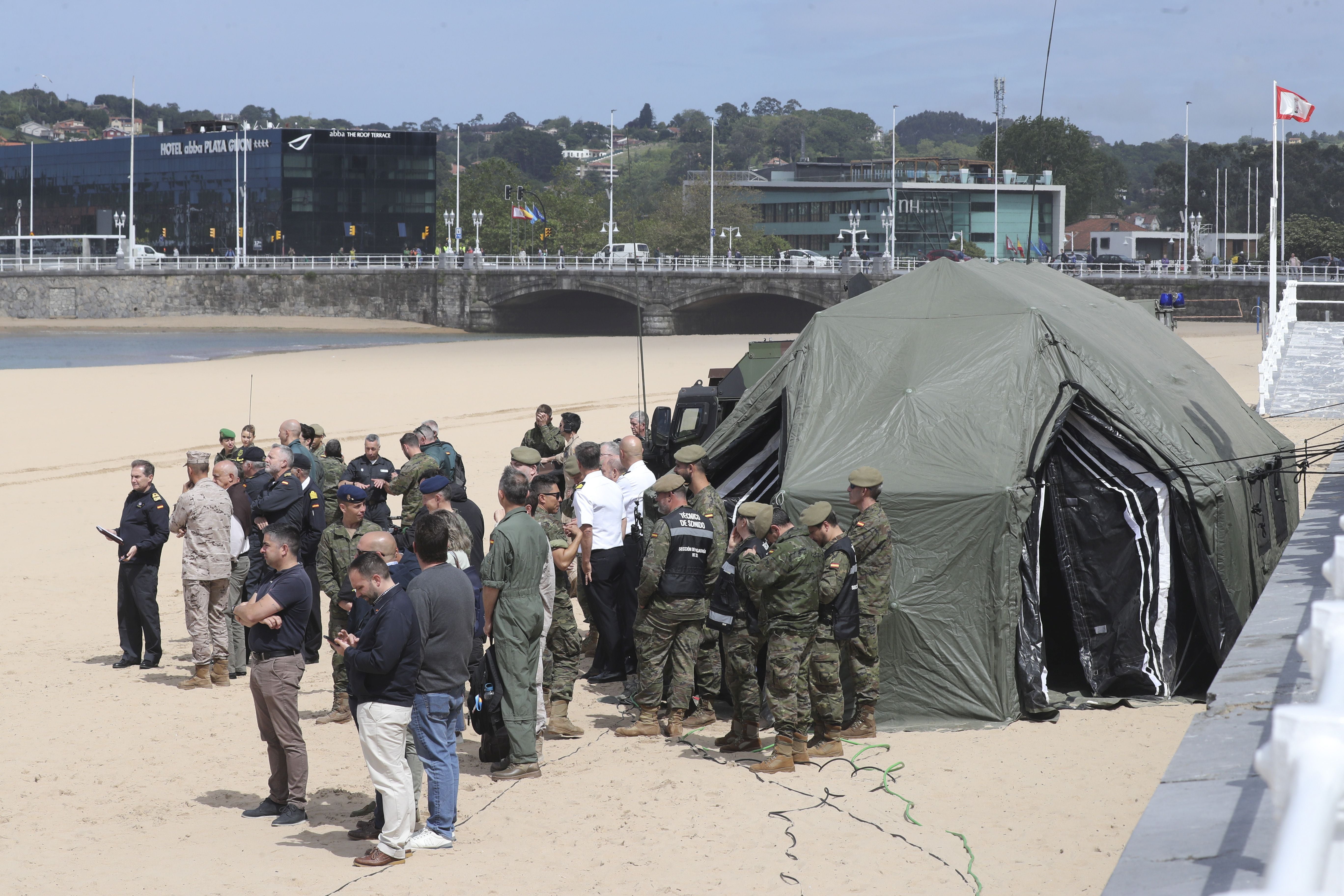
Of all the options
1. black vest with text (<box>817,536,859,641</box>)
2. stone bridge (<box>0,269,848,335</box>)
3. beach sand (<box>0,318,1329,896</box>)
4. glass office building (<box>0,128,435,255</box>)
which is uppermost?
glass office building (<box>0,128,435,255</box>)

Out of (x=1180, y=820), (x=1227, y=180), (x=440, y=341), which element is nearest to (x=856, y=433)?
(x=1180, y=820)

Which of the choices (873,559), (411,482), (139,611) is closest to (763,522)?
(873,559)

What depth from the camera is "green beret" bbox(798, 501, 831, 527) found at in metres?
7.66

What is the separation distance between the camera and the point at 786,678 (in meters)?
7.44

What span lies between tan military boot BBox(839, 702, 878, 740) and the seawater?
3875 centimetres

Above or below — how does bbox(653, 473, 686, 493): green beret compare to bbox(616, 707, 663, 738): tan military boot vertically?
above

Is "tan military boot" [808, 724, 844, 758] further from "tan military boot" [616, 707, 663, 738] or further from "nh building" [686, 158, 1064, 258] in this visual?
"nh building" [686, 158, 1064, 258]

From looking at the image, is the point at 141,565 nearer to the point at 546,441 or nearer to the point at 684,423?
the point at 546,441

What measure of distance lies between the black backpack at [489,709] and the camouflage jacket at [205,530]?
2.66m

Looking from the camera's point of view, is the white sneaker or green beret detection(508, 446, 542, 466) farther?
green beret detection(508, 446, 542, 466)

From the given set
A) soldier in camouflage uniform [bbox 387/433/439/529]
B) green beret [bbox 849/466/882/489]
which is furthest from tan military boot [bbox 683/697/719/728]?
soldier in camouflage uniform [bbox 387/433/439/529]

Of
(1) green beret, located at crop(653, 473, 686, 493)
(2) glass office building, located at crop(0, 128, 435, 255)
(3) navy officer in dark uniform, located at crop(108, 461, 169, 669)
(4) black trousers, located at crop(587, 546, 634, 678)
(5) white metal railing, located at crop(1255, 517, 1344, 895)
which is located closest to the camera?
(5) white metal railing, located at crop(1255, 517, 1344, 895)

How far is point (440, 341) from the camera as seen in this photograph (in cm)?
5678

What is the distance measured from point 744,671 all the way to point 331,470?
4996 millimetres
